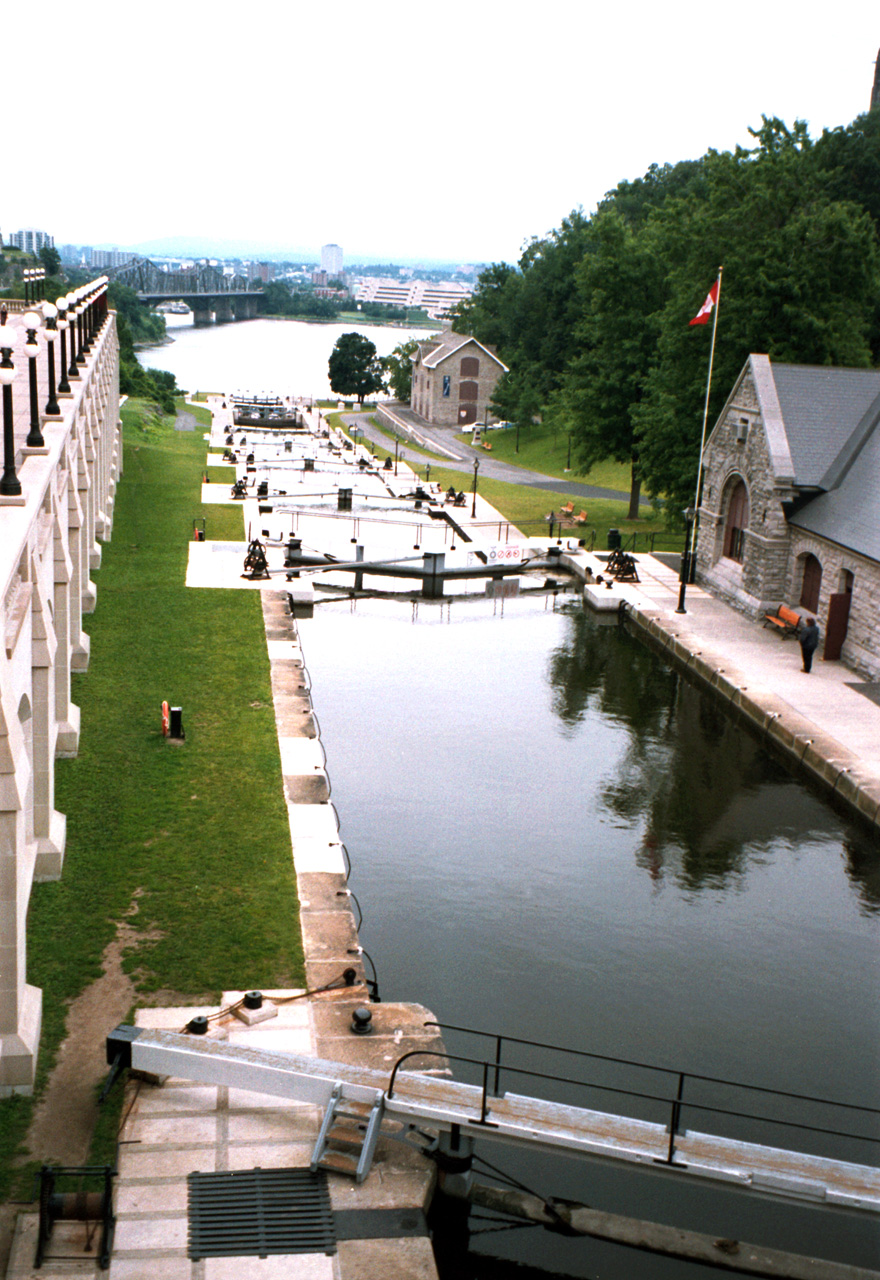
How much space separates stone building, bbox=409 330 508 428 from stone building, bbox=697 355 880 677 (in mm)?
57610

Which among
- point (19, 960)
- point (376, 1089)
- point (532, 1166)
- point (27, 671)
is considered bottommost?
point (532, 1166)

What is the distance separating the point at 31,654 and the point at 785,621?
23.1 meters

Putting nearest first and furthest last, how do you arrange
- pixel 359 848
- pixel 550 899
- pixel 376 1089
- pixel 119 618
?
1. pixel 376 1089
2. pixel 550 899
3. pixel 359 848
4. pixel 119 618

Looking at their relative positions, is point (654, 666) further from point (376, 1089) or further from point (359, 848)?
point (376, 1089)

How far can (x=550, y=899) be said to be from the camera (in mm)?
18859

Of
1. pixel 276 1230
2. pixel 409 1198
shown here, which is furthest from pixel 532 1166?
pixel 276 1230

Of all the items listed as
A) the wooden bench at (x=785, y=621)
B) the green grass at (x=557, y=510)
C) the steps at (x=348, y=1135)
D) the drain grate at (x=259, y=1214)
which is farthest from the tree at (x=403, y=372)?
the drain grate at (x=259, y=1214)

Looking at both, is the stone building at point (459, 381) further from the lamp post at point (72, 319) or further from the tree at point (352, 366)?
the lamp post at point (72, 319)

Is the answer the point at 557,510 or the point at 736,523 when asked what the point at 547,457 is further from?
the point at 736,523

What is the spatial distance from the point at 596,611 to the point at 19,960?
27.4 meters

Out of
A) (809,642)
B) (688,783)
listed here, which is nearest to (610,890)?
(688,783)

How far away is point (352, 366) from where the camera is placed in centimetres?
11362

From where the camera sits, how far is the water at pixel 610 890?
14.8 m

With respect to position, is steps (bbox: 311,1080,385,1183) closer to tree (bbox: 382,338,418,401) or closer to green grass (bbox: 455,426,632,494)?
green grass (bbox: 455,426,632,494)
